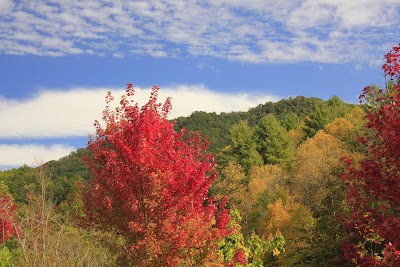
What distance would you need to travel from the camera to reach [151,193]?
1033 centimetres

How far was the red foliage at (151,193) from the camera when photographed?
10211 mm

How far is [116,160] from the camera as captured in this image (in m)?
10.7

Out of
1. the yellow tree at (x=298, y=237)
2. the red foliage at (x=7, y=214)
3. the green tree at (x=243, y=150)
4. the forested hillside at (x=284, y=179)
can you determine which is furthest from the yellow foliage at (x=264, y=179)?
the red foliage at (x=7, y=214)

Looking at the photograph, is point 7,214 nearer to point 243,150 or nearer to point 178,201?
point 178,201

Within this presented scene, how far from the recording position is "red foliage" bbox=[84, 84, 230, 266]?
402 inches

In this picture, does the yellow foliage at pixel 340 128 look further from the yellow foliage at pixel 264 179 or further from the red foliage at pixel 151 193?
the red foliage at pixel 151 193

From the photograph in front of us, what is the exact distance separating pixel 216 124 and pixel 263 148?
110 feet

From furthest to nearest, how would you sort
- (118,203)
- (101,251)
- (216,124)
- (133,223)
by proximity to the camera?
(216,124) < (101,251) < (118,203) < (133,223)

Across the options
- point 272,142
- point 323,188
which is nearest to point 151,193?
point 323,188

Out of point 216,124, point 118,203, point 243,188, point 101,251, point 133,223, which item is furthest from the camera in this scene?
point 216,124

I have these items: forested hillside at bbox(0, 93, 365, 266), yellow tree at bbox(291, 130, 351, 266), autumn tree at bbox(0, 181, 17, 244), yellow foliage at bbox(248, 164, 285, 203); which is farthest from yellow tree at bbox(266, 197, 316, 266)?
yellow foliage at bbox(248, 164, 285, 203)

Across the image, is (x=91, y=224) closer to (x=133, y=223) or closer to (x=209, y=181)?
(x=133, y=223)

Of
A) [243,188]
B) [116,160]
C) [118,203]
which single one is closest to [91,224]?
[118,203]

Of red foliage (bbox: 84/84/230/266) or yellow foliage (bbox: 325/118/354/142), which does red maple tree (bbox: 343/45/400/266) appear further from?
yellow foliage (bbox: 325/118/354/142)
